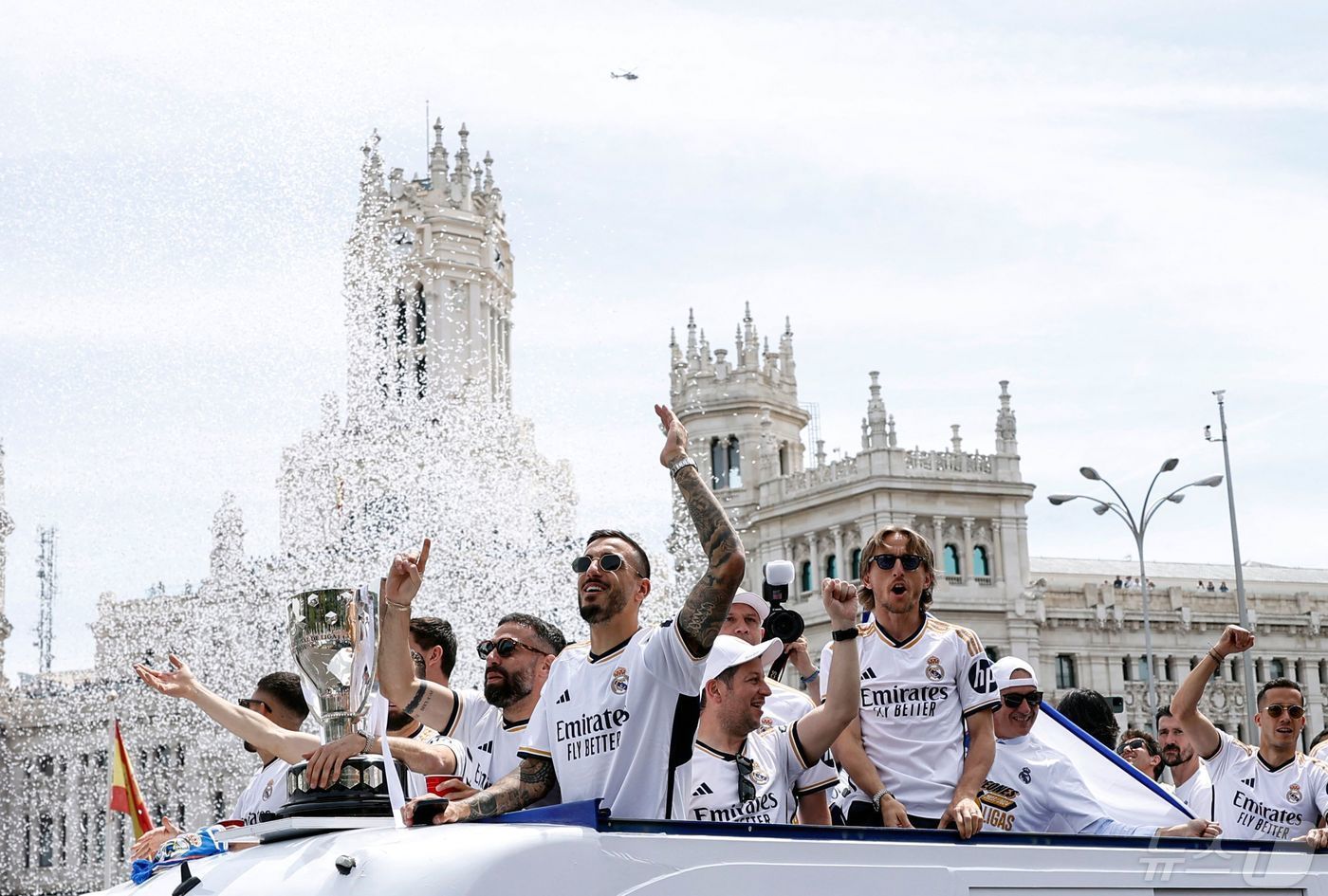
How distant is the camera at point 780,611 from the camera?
5.69 meters

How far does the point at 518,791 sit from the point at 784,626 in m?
1.49

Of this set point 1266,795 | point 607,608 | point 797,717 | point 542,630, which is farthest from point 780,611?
point 1266,795

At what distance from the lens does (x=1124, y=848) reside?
4.52m

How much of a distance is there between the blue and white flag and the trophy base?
2535mm

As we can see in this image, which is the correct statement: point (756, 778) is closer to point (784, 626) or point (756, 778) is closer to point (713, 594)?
point (784, 626)

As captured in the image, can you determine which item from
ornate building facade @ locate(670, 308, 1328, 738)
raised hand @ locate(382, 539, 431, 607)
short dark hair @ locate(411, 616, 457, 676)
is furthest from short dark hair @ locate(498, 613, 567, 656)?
ornate building facade @ locate(670, 308, 1328, 738)

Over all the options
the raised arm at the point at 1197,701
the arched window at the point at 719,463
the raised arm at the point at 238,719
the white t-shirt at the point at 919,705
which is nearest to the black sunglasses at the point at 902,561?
the white t-shirt at the point at 919,705

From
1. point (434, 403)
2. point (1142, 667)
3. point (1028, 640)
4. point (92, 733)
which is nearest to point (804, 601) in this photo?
point (1028, 640)

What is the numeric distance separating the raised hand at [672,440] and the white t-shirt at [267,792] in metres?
2.02

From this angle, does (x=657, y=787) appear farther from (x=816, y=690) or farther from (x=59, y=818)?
(x=59, y=818)

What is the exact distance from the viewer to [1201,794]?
25.2ft

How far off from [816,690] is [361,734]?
242cm

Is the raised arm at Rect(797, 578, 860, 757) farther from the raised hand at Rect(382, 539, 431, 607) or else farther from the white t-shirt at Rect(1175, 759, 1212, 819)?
the white t-shirt at Rect(1175, 759, 1212, 819)

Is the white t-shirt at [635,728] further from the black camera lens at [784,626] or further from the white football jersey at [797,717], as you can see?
the black camera lens at [784,626]
